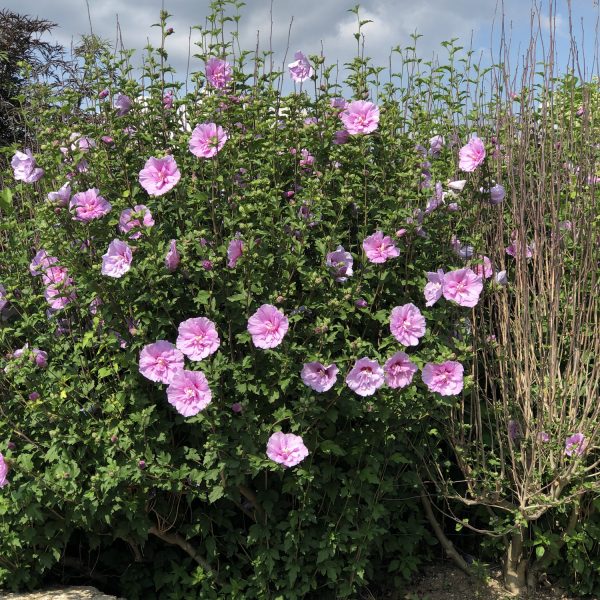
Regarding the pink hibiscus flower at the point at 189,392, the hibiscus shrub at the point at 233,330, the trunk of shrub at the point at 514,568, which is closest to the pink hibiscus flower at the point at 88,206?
the hibiscus shrub at the point at 233,330

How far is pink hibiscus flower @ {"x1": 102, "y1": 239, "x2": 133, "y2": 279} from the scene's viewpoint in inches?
113

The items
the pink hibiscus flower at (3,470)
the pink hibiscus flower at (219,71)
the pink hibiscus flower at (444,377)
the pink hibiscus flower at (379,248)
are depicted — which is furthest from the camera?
the pink hibiscus flower at (219,71)

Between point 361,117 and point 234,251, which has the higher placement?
point 361,117

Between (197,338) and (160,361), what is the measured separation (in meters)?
0.18

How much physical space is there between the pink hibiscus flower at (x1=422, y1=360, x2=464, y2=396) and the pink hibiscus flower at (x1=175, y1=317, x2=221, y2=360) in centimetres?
86

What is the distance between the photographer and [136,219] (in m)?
3.02

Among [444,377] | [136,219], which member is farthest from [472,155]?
[136,219]

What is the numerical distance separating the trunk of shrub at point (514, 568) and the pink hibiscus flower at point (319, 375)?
1559 mm

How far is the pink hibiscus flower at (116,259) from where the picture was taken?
2875mm

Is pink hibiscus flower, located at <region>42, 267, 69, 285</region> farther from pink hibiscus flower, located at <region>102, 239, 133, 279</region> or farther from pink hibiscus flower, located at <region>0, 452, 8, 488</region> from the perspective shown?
pink hibiscus flower, located at <region>0, 452, 8, 488</region>

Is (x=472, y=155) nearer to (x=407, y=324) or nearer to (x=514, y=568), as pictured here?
(x=407, y=324)

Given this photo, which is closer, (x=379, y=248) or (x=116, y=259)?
(x=116, y=259)

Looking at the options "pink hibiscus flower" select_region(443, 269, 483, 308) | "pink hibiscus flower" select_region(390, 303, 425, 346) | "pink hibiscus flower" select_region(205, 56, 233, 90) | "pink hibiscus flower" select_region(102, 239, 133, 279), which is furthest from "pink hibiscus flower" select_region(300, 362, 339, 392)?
"pink hibiscus flower" select_region(205, 56, 233, 90)

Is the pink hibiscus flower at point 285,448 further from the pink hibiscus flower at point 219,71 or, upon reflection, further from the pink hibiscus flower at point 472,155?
the pink hibiscus flower at point 219,71
